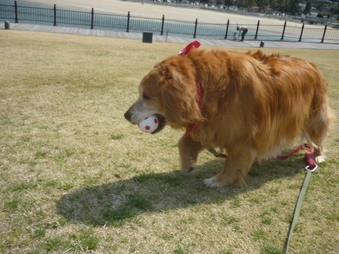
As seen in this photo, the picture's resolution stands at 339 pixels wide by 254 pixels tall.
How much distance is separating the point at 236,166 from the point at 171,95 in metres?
1.30

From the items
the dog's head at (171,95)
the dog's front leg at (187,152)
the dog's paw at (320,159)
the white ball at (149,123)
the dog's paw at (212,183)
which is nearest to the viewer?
the dog's head at (171,95)

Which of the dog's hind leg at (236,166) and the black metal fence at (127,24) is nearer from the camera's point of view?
the dog's hind leg at (236,166)

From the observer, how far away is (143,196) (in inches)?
138

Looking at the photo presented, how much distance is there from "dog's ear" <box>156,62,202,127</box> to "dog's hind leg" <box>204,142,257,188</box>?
2.37ft

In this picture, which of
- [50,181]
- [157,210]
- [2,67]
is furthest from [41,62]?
[157,210]

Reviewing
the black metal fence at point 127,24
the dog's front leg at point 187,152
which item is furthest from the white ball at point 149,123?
the black metal fence at point 127,24

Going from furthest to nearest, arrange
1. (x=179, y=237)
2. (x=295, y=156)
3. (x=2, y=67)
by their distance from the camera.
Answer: (x=2, y=67), (x=295, y=156), (x=179, y=237)

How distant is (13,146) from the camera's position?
4324mm

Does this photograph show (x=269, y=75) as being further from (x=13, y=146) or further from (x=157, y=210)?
(x=13, y=146)

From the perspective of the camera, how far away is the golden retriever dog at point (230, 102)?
130 inches

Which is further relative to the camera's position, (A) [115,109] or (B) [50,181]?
(A) [115,109]

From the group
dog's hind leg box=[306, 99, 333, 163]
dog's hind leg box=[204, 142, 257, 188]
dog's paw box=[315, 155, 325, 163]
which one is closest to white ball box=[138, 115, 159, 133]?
dog's hind leg box=[204, 142, 257, 188]

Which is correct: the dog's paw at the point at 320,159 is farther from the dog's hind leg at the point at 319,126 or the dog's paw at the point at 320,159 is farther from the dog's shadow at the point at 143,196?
the dog's shadow at the point at 143,196

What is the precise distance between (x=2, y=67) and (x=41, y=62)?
54.3 inches
